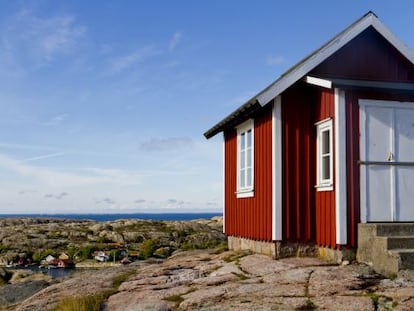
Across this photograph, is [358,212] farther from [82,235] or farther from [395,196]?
[82,235]

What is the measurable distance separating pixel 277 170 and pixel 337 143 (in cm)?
141

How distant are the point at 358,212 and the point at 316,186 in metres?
1.09

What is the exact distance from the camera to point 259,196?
41.8 feet

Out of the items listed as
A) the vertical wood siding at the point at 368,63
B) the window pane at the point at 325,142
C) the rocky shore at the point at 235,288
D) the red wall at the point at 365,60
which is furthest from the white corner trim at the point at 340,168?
the red wall at the point at 365,60

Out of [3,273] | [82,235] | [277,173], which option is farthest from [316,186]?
[82,235]

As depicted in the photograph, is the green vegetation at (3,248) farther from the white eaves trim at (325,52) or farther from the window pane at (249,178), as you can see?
the white eaves trim at (325,52)

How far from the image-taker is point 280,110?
39.1 ft

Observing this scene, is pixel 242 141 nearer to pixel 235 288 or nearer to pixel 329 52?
pixel 329 52

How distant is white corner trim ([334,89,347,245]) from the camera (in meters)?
10.8

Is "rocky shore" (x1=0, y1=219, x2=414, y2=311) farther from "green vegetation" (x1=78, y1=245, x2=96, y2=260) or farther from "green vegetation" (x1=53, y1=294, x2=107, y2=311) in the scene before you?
"green vegetation" (x1=78, y1=245, x2=96, y2=260)

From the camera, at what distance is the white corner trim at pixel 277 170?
11680 millimetres

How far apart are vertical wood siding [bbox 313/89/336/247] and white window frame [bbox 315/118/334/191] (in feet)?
0.33

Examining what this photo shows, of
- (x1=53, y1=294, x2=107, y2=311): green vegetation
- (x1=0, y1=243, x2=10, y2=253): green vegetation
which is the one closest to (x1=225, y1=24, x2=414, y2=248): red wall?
(x1=53, y1=294, x2=107, y2=311): green vegetation

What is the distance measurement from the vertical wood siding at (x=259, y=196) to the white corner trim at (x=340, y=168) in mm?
1568
